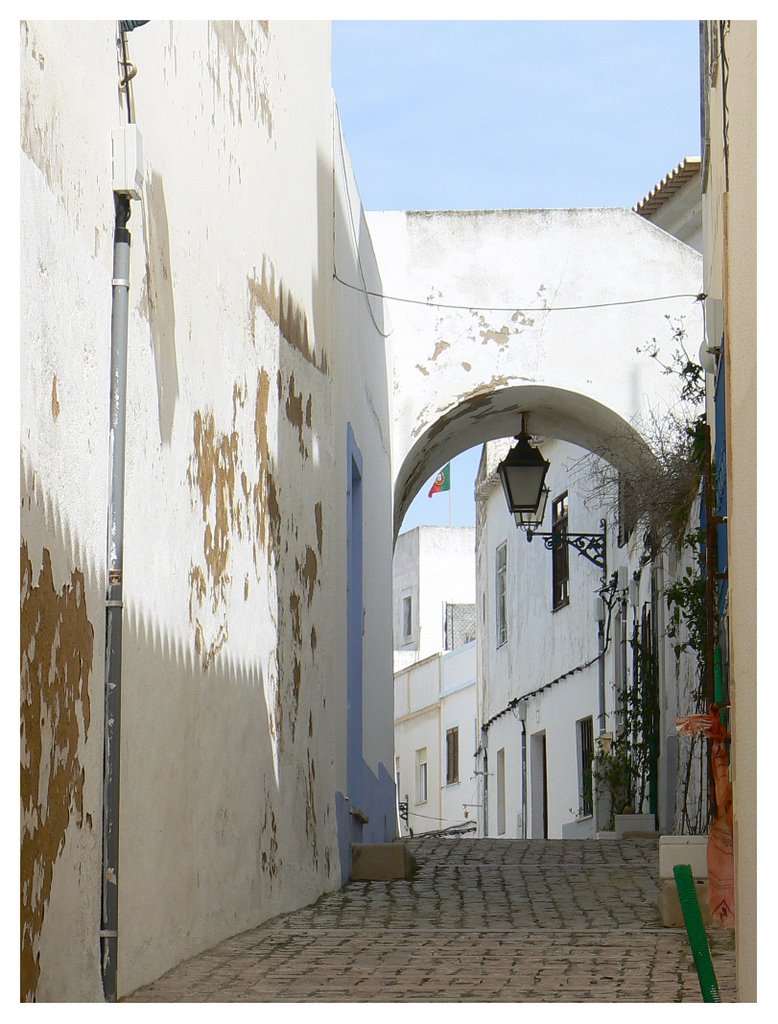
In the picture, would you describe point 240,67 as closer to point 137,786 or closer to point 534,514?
point 137,786

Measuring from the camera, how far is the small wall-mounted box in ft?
16.4

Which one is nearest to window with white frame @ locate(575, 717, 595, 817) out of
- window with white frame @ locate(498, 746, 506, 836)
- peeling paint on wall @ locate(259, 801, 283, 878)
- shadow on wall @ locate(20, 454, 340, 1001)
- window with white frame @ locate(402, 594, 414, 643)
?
window with white frame @ locate(498, 746, 506, 836)

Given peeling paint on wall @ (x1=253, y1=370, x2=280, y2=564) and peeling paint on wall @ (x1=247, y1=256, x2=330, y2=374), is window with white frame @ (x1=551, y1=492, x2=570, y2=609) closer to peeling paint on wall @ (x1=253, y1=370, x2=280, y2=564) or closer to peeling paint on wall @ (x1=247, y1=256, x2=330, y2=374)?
peeling paint on wall @ (x1=247, y1=256, x2=330, y2=374)

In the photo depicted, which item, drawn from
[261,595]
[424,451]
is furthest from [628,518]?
[261,595]

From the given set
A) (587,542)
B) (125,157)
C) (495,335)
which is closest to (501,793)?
(587,542)

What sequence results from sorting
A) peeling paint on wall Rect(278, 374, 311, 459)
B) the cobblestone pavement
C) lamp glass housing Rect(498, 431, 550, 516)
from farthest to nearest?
lamp glass housing Rect(498, 431, 550, 516) → peeling paint on wall Rect(278, 374, 311, 459) → the cobblestone pavement

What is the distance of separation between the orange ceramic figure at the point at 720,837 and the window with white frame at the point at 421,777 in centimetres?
2776

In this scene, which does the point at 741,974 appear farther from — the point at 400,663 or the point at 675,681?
the point at 400,663

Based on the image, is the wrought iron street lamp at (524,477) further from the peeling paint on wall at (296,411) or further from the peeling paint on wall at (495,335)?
the peeling paint on wall at (296,411)

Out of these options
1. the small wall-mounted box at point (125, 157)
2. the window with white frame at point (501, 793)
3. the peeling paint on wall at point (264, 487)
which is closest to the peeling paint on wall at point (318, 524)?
the peeling paint on wall at point (264, 487)

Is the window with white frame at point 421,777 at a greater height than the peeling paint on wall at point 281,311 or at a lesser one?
lesser

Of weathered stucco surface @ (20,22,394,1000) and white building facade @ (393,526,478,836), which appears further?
white building facade @ (393,526,478,836)

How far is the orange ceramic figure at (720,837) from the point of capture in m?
6.77

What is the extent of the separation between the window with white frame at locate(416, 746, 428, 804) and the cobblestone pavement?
83.4 feet
